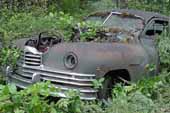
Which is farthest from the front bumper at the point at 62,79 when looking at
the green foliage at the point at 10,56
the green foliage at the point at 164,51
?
the green foliage at the point at 164,51

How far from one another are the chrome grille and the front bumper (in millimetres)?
74

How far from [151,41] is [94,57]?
1.84m

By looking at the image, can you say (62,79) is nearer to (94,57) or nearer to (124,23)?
(94,57)

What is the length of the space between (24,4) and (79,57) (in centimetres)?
830

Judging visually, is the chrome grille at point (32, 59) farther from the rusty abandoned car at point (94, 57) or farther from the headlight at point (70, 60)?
the headlight at point (70, 60)

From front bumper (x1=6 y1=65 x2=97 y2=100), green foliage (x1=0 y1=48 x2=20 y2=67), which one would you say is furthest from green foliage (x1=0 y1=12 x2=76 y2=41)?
front bumper (x1=6 y1=65 x2=97 y2=100)

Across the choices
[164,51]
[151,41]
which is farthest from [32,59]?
[164,51]

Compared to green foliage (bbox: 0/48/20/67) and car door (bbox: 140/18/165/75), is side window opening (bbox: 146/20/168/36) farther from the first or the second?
green foliage (bbox: 0/48/20/67)

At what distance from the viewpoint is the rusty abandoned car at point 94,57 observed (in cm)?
640

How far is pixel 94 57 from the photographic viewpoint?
6.45 meters

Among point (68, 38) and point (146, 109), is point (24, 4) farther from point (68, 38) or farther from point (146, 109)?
point (146, 109)

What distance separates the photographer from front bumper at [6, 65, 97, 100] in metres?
6.31

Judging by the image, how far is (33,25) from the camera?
11.1 meters

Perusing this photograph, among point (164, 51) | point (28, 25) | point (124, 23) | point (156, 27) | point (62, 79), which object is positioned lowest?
point (62, 79)
